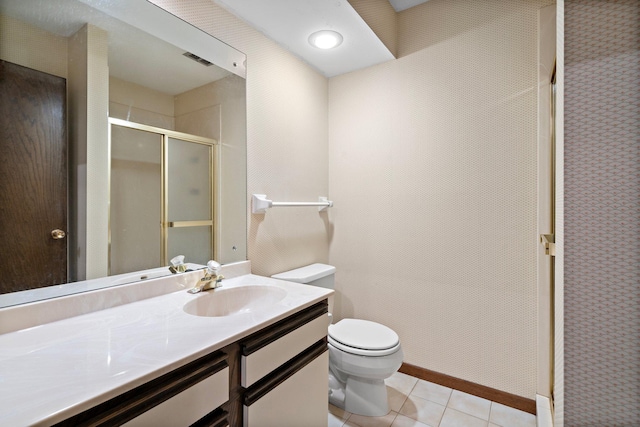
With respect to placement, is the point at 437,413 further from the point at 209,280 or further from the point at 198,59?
the point at 198,59

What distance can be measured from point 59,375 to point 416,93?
214cm

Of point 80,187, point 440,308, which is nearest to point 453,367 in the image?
point 440,308

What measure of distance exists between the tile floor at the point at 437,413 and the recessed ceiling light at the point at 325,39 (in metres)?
2.19

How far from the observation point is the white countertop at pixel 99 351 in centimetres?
56

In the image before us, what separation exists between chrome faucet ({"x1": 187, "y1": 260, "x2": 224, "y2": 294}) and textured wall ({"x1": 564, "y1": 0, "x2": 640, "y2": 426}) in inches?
49.6

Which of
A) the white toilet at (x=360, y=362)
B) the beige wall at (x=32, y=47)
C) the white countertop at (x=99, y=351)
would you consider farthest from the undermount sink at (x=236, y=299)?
the beige wall at (x=32, y=47)

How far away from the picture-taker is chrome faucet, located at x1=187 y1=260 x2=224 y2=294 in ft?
4.25

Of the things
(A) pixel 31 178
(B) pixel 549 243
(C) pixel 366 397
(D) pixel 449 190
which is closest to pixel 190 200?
(A) pixel 31 178

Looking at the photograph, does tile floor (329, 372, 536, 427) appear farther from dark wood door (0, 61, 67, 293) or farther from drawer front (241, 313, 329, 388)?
dark wood door (0, 61, 67, 293)

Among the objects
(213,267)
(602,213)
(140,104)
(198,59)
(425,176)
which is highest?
(198,59)

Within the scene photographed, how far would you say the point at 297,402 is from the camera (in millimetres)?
1116

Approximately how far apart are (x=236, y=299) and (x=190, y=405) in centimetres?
64

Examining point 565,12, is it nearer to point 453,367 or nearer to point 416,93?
point 416,93

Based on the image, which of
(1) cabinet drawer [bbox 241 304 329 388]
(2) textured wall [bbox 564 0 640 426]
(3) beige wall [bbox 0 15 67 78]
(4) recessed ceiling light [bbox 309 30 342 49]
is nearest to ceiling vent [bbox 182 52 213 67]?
(3) beige wall [bbox 0 15 67 78]
